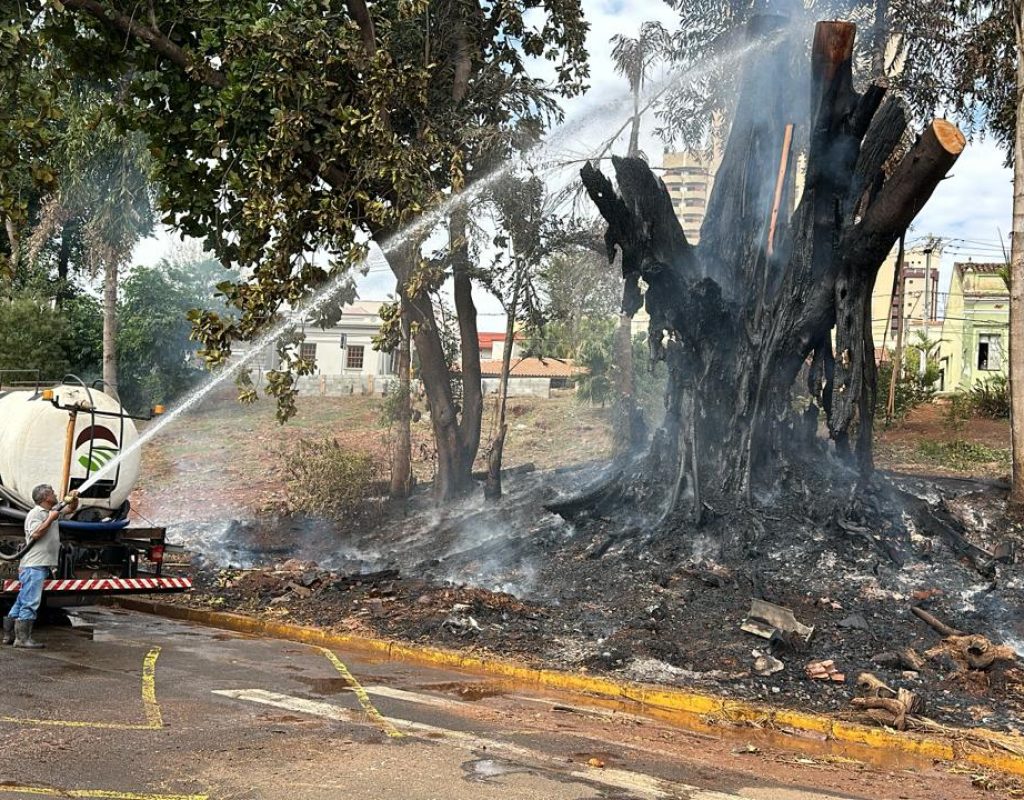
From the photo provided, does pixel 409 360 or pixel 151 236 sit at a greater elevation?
pixel 151 236

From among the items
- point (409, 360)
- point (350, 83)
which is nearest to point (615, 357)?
point (409, 360)

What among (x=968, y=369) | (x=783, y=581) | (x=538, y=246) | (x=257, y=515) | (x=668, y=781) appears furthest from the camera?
(x=968, y=369)

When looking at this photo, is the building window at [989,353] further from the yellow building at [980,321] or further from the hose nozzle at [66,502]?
the hose nozzle at [66,502]

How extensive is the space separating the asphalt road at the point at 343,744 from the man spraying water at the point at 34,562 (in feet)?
1.01

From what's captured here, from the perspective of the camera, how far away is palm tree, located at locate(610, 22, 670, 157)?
2158cm

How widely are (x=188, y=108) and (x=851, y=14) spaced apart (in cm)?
1172

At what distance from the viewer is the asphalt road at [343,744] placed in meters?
5.66

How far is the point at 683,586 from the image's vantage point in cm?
1148

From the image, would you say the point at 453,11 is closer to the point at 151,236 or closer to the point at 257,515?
the point at 257,515

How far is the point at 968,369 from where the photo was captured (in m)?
46.0

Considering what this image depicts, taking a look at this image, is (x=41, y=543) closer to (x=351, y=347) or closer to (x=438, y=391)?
(x=438, y=391)

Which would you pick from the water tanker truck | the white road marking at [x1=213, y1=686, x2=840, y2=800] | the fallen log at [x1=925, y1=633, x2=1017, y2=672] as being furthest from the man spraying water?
the fallen log at [x1=925, y1=633, x2=1017, y2=672]

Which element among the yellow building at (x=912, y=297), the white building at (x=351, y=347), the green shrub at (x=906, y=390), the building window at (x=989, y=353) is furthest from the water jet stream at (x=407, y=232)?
the yellow building at (x=912, y=297)

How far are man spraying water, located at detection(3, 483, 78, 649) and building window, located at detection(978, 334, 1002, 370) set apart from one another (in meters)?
42.3
